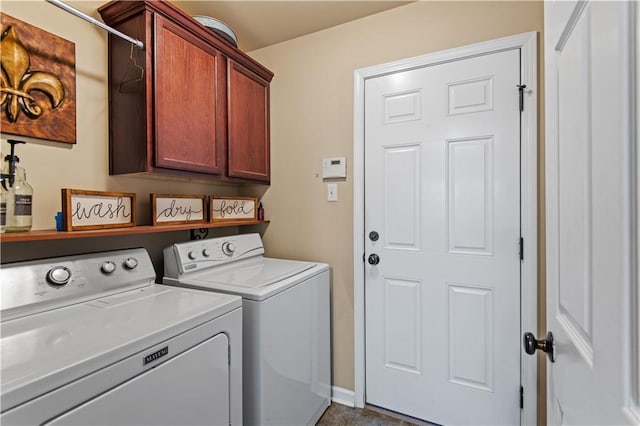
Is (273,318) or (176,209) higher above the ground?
(176,209)

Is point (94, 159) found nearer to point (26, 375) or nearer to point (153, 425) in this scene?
point (26, 375)

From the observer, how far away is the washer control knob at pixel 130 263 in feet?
4.54

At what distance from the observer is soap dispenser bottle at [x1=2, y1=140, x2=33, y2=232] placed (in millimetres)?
1101

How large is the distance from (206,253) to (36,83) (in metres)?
1.04

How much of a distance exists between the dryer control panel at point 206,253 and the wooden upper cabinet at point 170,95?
387 mm

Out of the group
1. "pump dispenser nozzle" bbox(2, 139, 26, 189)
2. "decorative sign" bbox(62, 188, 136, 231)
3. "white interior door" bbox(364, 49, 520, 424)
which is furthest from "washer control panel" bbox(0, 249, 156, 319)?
"white interior door" bbox(364, 49, 520, 424)

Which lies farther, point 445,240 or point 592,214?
point 445,240

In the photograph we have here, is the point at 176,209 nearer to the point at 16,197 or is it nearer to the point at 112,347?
the point at 16,197

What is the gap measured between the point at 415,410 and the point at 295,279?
43.5 inches

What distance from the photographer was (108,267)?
130 cm

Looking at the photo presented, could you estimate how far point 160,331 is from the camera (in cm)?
93

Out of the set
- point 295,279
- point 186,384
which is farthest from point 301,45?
point 186,384

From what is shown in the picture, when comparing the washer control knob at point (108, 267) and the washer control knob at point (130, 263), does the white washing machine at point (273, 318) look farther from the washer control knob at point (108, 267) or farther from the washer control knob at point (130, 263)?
the washer control knob at point (108, 267)

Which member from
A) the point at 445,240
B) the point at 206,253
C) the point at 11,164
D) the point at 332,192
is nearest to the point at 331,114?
the point at 332,192
